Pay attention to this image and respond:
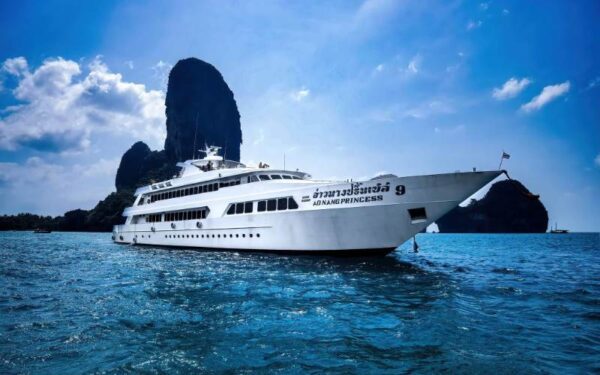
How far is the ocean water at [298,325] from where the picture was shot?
14.1 feet

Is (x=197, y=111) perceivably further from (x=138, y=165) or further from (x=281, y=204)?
(x=281, y=204)

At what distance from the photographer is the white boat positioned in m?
14.4

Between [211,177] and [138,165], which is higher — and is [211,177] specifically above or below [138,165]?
below

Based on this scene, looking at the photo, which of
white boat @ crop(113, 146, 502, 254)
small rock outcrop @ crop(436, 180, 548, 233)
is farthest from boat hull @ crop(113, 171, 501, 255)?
small rock outcrop @ crop(436, 180, 548, 233)

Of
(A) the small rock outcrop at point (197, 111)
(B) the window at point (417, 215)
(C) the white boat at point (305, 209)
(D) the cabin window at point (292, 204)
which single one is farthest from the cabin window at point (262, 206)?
(A) the small rock outcrop at point (197, 111)

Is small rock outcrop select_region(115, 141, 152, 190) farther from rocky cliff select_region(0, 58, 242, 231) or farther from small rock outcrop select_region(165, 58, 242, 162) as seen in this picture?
small rock outcrop select_region(165, 58, 242, 162)

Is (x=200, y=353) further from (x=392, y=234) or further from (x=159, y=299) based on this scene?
(x=392, y=234)

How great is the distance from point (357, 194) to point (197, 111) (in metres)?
139

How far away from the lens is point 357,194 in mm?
15398

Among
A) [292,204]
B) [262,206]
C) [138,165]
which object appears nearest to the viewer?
[292,204]

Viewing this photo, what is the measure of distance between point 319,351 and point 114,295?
22.8 feet

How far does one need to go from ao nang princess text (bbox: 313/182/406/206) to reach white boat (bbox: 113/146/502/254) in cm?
5

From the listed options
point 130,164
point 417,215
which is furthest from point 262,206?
point 130,164

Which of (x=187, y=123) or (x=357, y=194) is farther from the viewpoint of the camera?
(x=187, y=123)
